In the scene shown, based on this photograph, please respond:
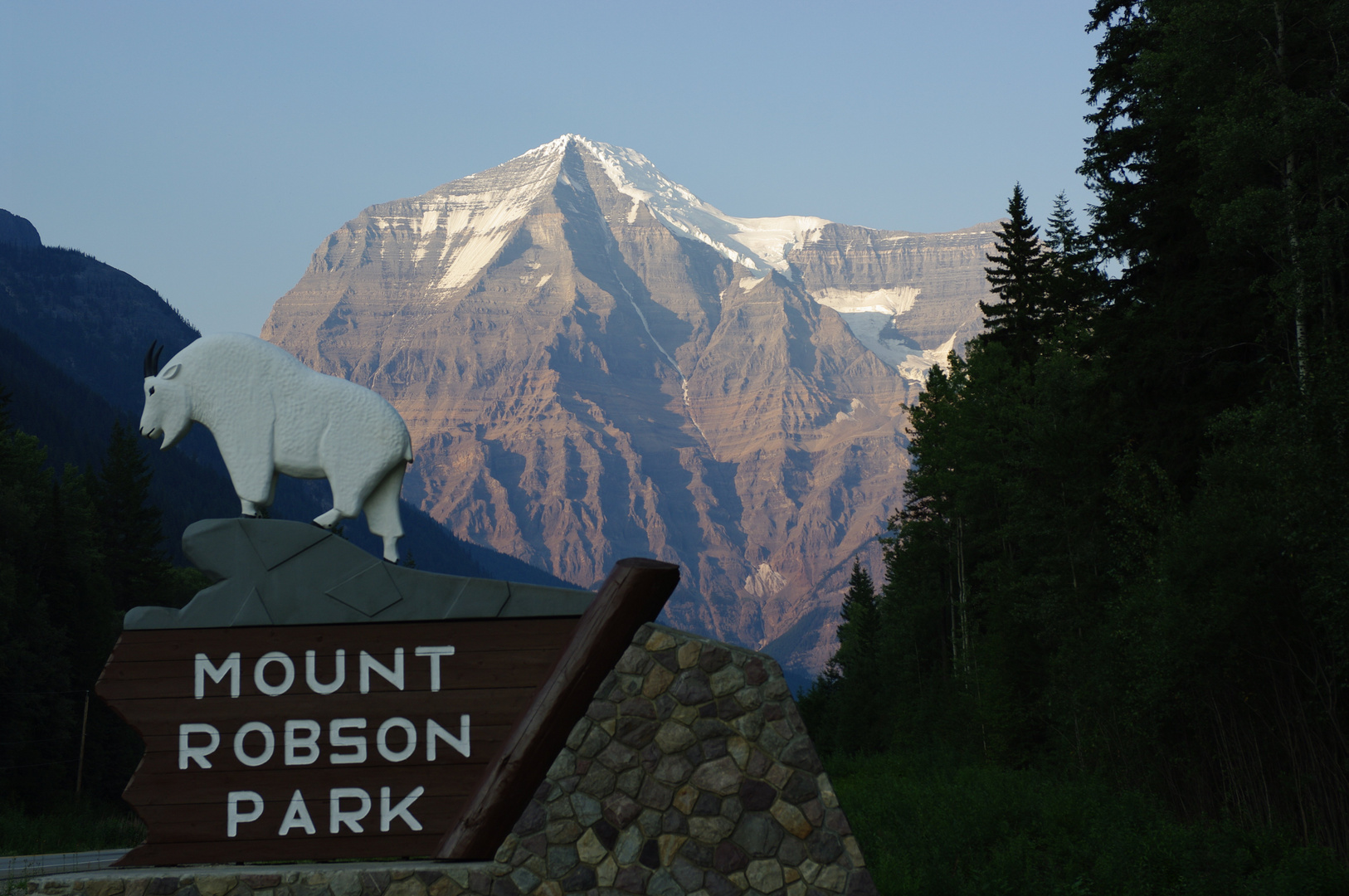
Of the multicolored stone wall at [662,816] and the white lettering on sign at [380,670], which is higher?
the white lettering on sign at [380,670]

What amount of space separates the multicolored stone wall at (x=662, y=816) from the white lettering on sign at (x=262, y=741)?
869mm

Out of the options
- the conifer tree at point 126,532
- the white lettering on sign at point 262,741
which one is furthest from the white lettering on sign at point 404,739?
the conifer tree at point 126,532

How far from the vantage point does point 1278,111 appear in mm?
21188

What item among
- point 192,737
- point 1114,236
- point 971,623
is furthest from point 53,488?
point 192,737

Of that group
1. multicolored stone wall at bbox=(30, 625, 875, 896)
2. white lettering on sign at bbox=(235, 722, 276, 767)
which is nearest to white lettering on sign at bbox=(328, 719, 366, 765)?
white lettering on sign at bbox=(235, 722, 276, 767)

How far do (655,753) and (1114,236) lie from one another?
75.7ft

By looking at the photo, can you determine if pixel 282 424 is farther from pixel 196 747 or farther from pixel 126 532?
pixel 126 532

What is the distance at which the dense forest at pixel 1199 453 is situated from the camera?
60.2 feet

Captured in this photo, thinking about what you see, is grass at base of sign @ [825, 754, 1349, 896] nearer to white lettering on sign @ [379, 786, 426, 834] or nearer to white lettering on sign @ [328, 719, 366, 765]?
white lettering on sign @ [379, 786, 426, 834]

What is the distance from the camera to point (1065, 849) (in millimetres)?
18156

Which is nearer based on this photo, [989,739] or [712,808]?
[712,808]

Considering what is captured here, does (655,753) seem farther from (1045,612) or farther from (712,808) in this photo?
(1045,612)

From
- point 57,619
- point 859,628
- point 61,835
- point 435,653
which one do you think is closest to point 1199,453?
point 435,653

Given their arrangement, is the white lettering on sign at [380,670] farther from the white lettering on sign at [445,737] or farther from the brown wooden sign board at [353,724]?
the white lettering on sign at [445,737]
